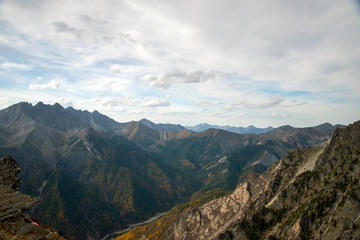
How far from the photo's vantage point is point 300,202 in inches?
3595

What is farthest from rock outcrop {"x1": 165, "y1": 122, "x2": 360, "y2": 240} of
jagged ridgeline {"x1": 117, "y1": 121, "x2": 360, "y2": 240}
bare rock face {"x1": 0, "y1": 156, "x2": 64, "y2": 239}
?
bare rock face {"x1": 0, "y1": 156, "x2": 64, "y2": 239}

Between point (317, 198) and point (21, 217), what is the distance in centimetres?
9967

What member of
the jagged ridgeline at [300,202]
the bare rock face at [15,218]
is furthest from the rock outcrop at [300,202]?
the bare rock face at [15,218]

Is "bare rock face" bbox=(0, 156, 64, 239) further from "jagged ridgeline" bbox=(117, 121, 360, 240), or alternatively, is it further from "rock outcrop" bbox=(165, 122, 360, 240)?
"jagged ridgeline" bbox=(117, 121, 360, 240)

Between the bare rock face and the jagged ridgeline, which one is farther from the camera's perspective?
the jagged ridgeline

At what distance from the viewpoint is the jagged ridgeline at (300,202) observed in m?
72.4

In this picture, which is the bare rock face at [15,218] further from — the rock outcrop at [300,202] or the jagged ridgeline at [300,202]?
the jagged ridgeline at [300,202]

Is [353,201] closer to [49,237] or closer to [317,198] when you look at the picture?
[317,198]

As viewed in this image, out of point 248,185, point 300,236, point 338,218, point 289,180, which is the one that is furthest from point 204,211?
point 338,218

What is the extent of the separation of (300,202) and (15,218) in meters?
105

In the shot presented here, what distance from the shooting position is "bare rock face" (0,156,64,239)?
17.3 metres

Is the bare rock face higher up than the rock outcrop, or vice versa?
the bare rock face

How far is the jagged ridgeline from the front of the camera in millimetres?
72438

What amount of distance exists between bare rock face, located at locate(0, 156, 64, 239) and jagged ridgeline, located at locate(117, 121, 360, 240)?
272 feet
